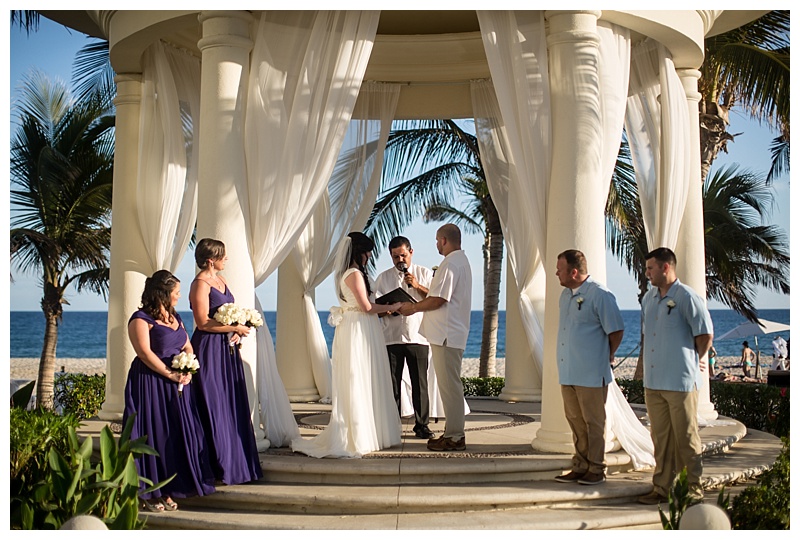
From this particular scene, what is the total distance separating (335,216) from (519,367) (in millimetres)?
3169

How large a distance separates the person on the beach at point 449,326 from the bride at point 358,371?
452mm

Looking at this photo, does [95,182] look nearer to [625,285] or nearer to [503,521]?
[503,521]

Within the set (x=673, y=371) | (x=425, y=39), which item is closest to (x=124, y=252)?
(x=425, y=39)

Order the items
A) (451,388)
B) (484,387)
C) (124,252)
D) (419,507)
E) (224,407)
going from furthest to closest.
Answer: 1. (484,387)
2. (124,252)
3. (451,388)
4. (224,407)
5. (419,507)

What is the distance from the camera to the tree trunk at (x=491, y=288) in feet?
61.2

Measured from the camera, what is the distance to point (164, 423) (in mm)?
6461

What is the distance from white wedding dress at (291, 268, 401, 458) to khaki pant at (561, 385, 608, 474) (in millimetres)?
1605

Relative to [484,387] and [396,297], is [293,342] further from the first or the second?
[484,387]

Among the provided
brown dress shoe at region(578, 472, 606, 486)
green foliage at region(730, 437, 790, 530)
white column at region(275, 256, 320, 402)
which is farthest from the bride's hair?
white column at region(275, 256, 320, 402)

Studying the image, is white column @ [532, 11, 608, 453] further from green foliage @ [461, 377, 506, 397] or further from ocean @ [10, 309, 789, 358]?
ocean @ [10, 309, 789, 358]

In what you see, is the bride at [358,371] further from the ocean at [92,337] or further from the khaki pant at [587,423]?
the ocean at [92,337]

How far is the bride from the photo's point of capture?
23.8ft
